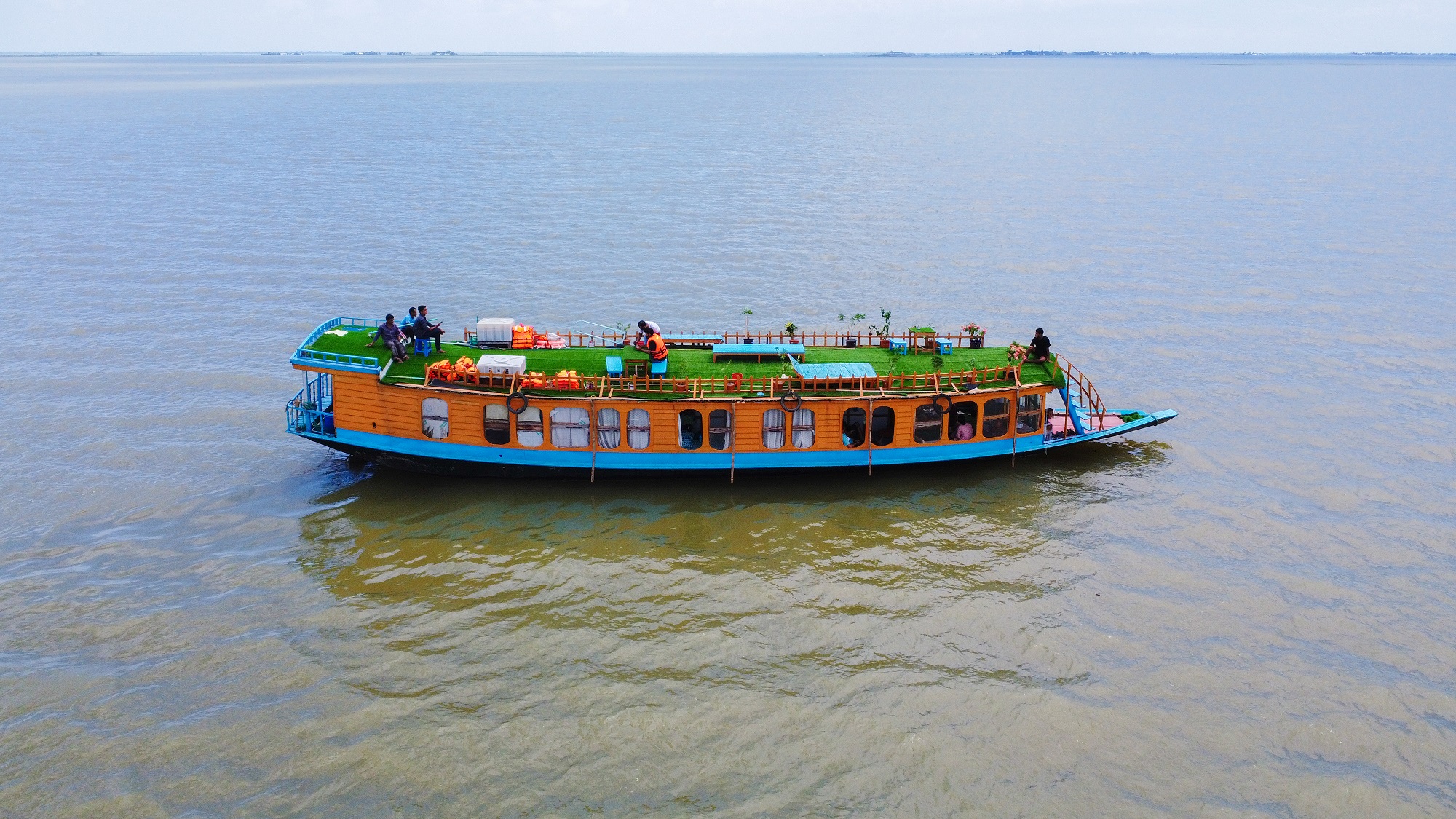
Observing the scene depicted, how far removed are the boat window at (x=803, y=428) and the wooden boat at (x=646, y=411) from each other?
31 millimetres

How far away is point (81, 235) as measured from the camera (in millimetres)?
53875

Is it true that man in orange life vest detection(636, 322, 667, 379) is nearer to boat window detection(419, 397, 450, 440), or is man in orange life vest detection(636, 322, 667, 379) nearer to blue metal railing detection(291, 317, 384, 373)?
boat window detection(419, 397, 450, 440)

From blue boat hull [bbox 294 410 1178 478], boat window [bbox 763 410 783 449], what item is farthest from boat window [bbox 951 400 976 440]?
boat window [bbox 763 410 783 449]

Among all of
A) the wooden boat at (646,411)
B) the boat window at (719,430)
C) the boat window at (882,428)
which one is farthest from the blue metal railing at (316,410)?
the boat window at (882,428)

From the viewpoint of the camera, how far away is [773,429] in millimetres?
27406

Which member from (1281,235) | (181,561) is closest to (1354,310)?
(1281,235)

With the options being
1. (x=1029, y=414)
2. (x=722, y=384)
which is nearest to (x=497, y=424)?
(x=722, y=384)

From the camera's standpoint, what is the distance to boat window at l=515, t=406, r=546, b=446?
27.0 metres

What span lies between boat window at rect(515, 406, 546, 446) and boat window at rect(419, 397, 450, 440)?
1.88 metres

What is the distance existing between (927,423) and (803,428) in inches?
138

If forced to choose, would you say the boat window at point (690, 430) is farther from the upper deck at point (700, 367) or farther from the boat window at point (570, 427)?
the boat window at point (570, 427)

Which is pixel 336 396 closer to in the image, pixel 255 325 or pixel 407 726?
pixel 407 726

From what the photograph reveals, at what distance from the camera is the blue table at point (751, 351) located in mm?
28672

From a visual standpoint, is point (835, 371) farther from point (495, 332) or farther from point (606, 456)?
point (495, 332)
